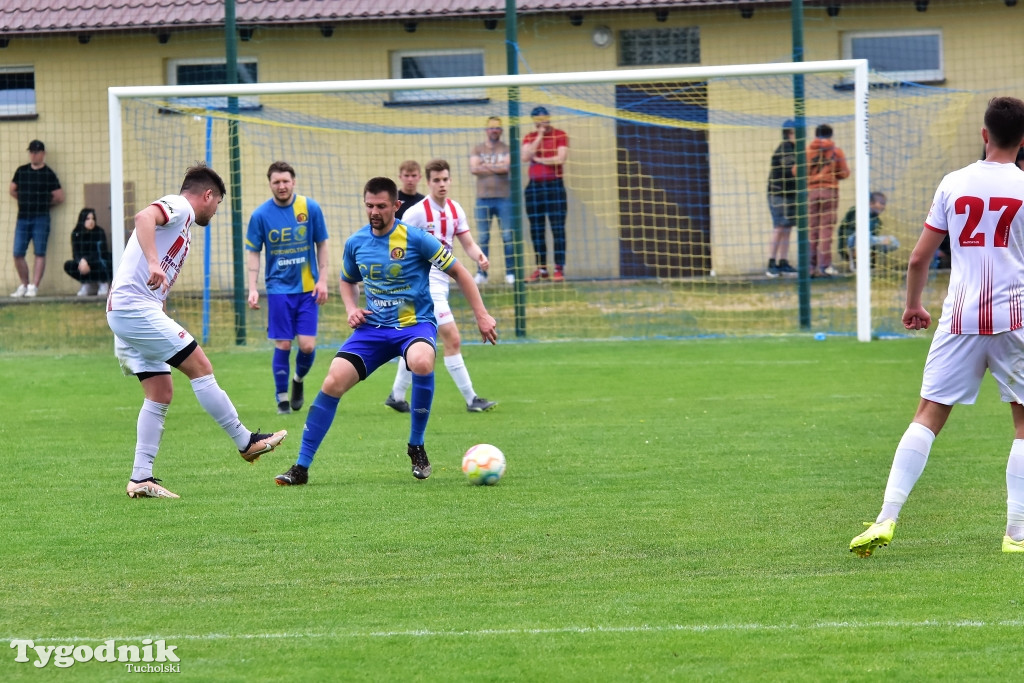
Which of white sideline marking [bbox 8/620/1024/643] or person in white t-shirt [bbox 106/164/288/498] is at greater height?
person in white t-shirt [bbox 106/164/288/498]

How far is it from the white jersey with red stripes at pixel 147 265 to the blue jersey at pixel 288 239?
3.89 meters

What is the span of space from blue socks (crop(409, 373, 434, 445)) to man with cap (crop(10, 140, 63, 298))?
1266 centimetres

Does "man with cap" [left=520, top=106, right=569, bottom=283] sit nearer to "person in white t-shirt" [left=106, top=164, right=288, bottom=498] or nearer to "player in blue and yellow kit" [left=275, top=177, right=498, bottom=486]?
"player in blue and yellow kit" [left=275, top=177, right=498, bottom=486]

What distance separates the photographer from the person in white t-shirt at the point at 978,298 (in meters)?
5.82

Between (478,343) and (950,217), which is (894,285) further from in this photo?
(950,217)

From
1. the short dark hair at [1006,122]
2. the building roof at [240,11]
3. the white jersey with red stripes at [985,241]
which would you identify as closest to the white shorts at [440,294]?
the white jersey with red stripes at [985,241]

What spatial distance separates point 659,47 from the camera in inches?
818

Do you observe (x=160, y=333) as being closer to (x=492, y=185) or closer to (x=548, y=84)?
(x=548, y=84)

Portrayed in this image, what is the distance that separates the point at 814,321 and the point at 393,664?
1325cm

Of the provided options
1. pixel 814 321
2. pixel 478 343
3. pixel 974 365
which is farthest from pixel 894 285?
pixel 974 365

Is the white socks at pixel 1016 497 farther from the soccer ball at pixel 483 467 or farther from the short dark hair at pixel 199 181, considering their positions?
the short dark hair at pixel 199 181

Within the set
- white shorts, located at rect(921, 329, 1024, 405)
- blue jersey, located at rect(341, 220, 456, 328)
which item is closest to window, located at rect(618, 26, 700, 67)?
blue jersey, located at rect(341, 220, 456, 328)

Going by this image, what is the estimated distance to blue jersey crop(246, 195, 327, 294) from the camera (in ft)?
37.9

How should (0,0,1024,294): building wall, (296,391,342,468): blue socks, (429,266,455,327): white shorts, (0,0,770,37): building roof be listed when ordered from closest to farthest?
(296,391,342,468): blue socks → (429,266,455,327): white shorts → (0,0,1024,294): building wall → (0,0,770,37): building roof
